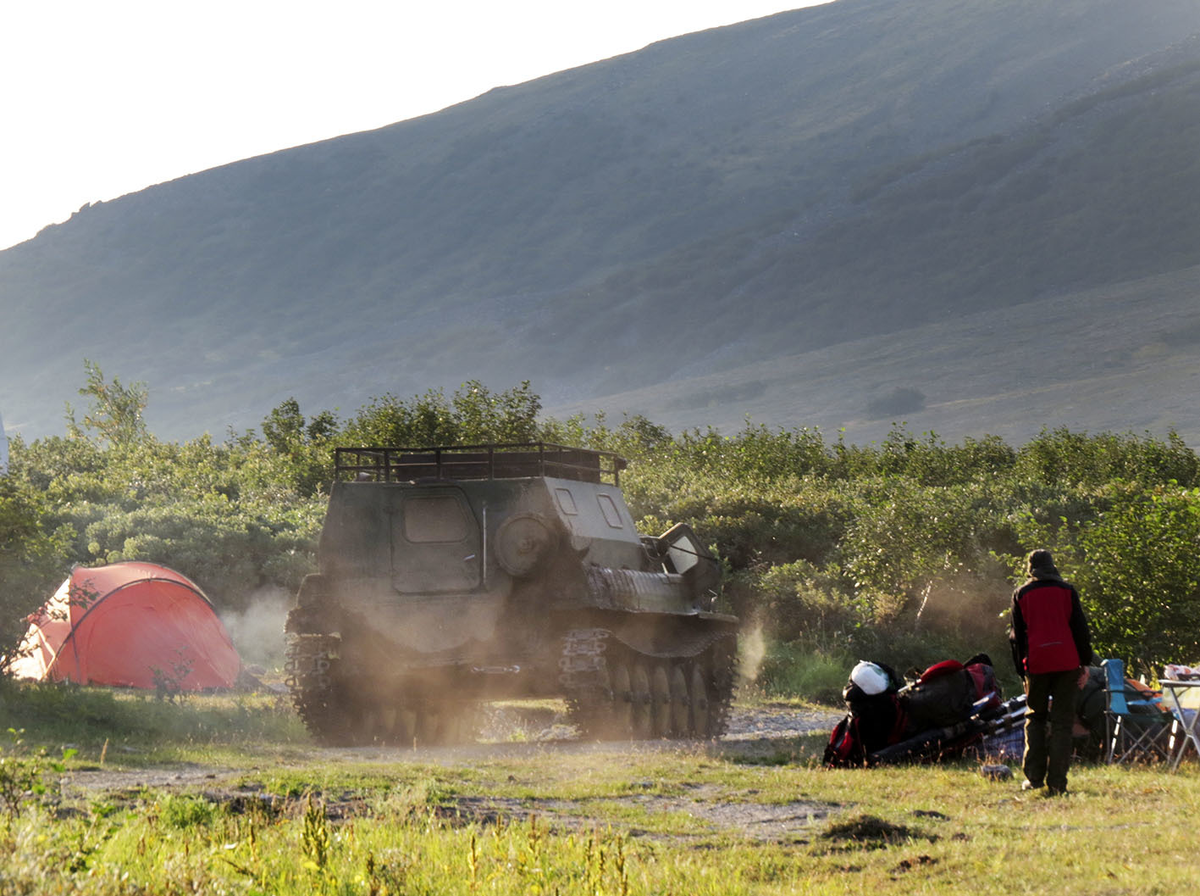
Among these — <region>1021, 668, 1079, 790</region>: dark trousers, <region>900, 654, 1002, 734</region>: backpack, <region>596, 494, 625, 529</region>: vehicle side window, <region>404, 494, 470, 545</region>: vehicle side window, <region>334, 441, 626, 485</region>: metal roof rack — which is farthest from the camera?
<region>596, 494, 625, 529</region>: vehicle side window

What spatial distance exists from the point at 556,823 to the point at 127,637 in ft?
45.3

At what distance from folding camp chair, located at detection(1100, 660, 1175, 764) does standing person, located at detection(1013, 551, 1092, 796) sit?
1889 millimetres

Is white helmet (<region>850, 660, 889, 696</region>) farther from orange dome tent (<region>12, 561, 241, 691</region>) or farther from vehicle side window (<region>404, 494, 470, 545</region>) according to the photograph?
orange dome tent (<region>12, 561, 241, 691</region>)

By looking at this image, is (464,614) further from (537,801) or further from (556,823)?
(556,823)

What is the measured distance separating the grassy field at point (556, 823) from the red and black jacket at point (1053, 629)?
103 cm

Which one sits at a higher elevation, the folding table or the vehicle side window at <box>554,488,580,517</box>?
the vehicle side window at <box>554,488,580,517</box>

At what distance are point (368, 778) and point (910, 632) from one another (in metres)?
20.1

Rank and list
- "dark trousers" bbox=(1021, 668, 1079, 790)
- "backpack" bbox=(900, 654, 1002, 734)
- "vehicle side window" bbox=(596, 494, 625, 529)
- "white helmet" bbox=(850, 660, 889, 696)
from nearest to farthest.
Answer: "dark trousers" bbox=(1021, 668, 1079, 790) → "white helmet" bbox=(850, 660, 889, 696) → "backpack" bbox=(900, 654, 1002, 734) → "vehicle side window" bbox=(596, 494, 625, 529)

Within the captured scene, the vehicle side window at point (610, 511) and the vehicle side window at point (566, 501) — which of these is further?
the vehicle side window at point (610, 511)

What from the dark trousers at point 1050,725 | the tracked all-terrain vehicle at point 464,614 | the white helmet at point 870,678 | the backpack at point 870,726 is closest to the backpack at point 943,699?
the backpack at point 870,726

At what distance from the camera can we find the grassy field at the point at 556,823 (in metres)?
7.77

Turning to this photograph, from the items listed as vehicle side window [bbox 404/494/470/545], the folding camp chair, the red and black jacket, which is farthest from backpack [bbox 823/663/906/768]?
vehicle side window [bbox 404/494/470/545]

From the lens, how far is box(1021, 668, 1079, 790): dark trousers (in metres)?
11.9

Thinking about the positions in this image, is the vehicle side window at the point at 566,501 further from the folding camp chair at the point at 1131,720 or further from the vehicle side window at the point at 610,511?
the folding camp chair at the point at 1131,720
